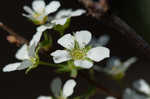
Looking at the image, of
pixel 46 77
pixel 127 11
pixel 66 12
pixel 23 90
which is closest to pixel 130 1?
pixel 127 11

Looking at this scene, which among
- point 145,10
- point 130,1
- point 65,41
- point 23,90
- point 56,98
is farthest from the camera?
point 23,90

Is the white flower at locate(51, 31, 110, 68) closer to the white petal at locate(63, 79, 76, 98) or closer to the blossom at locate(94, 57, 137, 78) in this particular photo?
the white petal at locate(63, 79, 76, 98)

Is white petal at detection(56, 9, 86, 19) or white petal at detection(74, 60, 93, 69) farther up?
white petal at detection(56, 9, 86, 19)

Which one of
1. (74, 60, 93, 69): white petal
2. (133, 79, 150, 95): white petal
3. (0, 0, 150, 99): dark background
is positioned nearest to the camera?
(74, 60, 93, 69): white petal

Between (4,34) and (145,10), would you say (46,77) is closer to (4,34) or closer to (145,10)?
(4,34)

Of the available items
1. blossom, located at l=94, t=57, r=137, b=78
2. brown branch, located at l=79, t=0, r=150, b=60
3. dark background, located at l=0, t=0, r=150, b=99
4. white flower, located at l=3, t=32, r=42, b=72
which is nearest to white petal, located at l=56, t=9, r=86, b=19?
brown branch, located at l=79, t=0, r=150, b=60

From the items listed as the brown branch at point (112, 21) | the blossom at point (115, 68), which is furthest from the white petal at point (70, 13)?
the blossom at point (115, 68)
